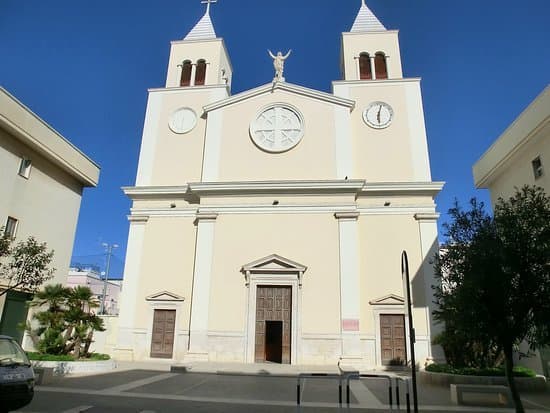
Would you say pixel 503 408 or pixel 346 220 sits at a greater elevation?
pixel 346 220

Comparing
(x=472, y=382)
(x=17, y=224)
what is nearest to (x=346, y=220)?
(x=472, y=382)

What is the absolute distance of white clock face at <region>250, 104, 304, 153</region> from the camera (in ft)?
71.9

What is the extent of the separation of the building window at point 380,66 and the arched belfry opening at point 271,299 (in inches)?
518

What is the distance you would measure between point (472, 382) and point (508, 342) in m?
5.08

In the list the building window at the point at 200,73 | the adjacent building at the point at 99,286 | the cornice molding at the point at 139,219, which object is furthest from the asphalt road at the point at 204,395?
the adjacent building at the point at 99,286

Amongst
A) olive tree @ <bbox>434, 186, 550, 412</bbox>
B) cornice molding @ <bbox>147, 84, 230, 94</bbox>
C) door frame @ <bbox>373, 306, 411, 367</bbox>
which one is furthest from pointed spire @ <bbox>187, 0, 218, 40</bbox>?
olive tree @ <bbox>434, 186, 550, 412</bbox>

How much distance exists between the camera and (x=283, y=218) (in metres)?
20.1

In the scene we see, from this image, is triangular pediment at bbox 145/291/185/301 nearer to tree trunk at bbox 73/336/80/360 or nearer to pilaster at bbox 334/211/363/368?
tree trunk at bbox 73/336/80/360

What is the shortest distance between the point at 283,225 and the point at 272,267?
2206 mm

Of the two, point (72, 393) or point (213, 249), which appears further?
point (213, 249)

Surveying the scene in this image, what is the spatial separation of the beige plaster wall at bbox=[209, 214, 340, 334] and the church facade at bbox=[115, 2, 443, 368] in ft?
0.17

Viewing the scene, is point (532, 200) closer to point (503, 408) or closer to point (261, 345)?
point (503, 408)

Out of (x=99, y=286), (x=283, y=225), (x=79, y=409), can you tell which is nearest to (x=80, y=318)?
(x=79, y=409)

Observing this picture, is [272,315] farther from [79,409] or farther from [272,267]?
[79,409]
